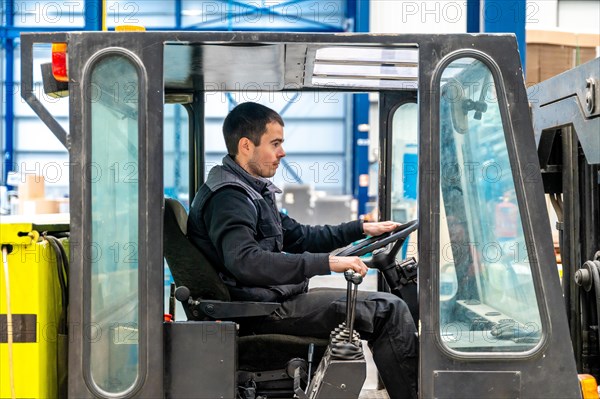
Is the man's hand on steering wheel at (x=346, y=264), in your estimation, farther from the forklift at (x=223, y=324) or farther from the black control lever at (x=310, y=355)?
the black control lever at (x=310, y=355)

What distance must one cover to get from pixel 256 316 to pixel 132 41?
1150mm

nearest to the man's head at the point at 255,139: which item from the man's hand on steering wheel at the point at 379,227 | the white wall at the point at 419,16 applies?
the man's hand on steering wheel at the point at 379,227

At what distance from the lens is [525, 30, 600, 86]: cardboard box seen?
573cm

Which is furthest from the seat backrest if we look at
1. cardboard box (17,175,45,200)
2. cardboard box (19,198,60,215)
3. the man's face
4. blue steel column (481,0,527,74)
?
cardboard box (17,175,45,200)

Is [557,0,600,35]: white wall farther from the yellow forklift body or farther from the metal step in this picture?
the yellow forklift body

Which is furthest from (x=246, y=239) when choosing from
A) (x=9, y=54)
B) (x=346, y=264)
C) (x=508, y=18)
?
(x=9, y=54)

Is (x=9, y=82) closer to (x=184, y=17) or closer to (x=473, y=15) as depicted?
(x=184, y=17)

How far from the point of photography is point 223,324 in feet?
7.98

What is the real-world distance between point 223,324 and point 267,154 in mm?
984

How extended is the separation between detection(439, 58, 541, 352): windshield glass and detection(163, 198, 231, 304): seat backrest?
2.98ft

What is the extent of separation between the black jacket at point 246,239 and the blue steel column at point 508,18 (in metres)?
2.49

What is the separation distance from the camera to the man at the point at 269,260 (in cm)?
268

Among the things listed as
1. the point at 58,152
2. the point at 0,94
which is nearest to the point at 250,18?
the point at 0,94

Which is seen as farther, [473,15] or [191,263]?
[473,15]
